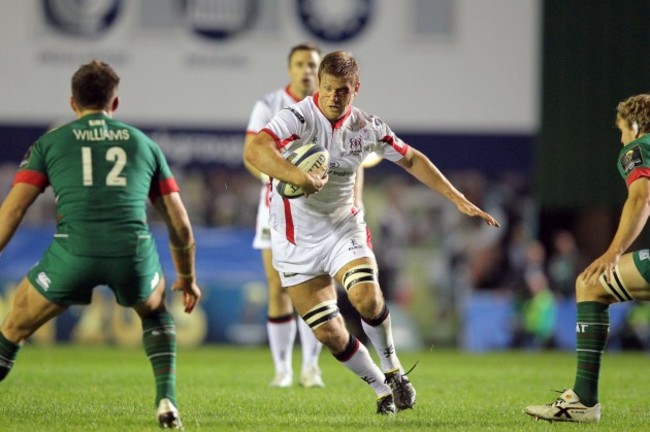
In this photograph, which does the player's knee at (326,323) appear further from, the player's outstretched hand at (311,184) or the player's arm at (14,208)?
the player's arm at (14,208)

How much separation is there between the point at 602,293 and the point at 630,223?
2.01 ft

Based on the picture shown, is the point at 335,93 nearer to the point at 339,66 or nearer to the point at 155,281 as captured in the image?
the point at 339,66

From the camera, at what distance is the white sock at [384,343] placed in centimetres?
705

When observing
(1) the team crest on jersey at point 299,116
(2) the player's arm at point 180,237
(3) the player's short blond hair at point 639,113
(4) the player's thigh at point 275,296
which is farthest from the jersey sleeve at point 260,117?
(3) the player's short blond hair at point 639,113

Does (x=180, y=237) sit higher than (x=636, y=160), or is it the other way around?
(x=636, y=160)

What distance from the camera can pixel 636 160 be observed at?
6480 millimetres

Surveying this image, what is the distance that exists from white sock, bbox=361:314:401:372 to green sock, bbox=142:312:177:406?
4.95 ft

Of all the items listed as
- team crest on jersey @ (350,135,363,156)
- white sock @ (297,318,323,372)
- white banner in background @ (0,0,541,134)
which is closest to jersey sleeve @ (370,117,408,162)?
team crest on jersey @ (350,135,363,156)

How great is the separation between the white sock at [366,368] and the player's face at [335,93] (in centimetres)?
146

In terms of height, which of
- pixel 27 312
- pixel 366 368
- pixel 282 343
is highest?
pixel 27 312

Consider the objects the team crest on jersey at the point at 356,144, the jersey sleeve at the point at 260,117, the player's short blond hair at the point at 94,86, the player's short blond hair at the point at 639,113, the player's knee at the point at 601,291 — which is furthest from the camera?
the jersey sleeve at the point at 260,117

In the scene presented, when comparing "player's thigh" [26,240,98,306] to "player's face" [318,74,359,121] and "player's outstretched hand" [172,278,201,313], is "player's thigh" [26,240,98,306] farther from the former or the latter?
"player's face" [318,74,359,121]

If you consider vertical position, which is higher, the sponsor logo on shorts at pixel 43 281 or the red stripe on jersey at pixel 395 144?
the red stripe on jersey at pixel 395 144

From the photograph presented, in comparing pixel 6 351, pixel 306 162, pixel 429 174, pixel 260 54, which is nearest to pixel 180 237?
pixel 306 162
